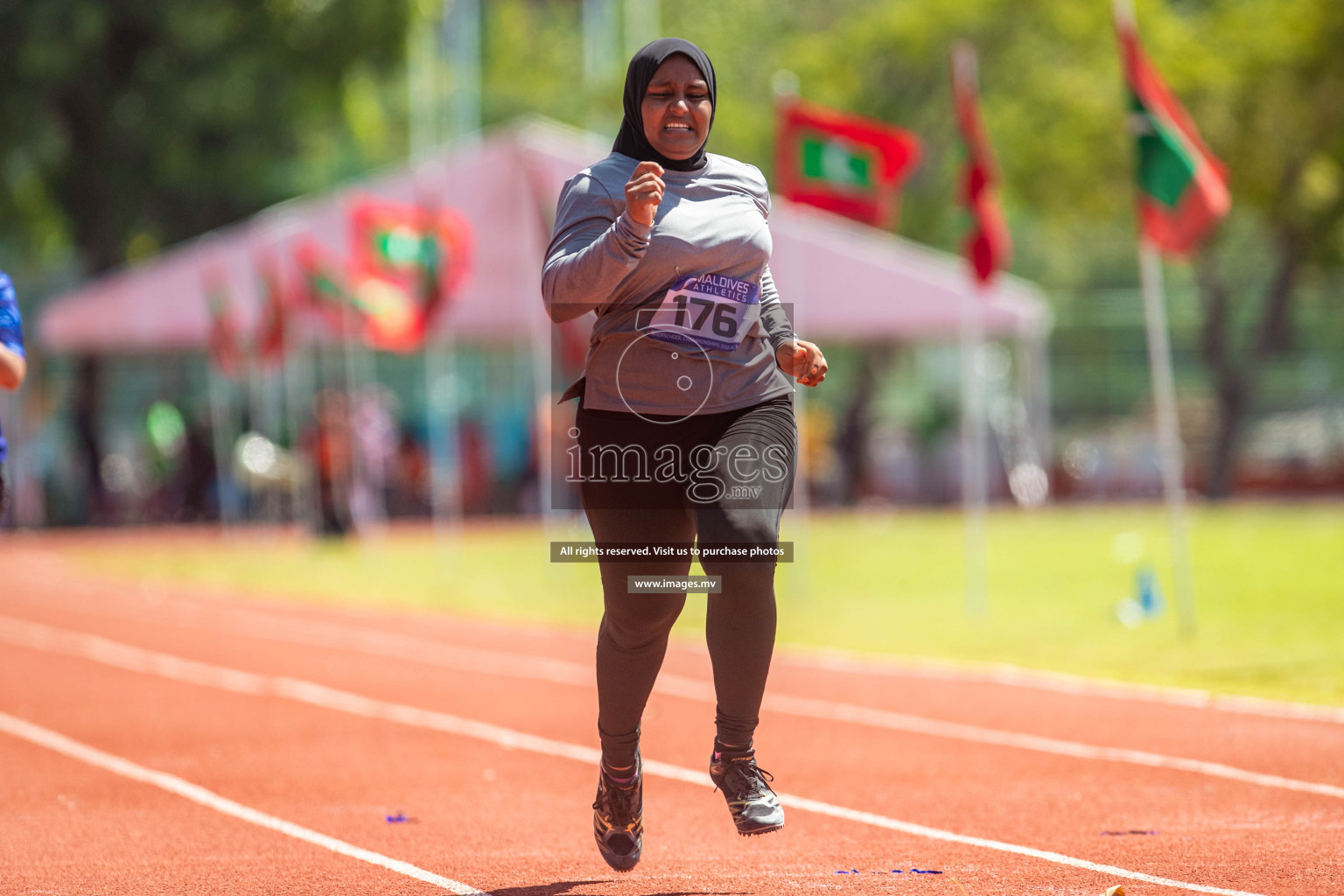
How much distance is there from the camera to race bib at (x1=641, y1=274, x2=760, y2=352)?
185 inches

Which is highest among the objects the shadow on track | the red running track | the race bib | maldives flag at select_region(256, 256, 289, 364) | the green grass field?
maldives flag at select_region(256, 256, 289, 364)

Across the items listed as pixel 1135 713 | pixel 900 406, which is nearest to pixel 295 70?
pixel 900 406

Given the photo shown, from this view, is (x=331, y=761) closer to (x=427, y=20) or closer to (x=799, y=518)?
(x=799, y=518)

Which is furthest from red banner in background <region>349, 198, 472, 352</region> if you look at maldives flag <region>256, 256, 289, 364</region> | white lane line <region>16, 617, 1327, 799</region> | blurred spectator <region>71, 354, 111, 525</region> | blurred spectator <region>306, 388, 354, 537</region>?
blurred spectator <region>71, 354, 111, 525</region>

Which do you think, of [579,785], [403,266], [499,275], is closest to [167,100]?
[499,275]

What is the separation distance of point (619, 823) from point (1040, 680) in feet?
18.9

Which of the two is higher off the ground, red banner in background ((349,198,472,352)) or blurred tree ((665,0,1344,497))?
blurred tree ((665,0,1344,497))

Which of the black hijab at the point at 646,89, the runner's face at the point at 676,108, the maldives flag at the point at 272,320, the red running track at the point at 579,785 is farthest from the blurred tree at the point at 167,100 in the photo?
the runner's face at the point at 676,108

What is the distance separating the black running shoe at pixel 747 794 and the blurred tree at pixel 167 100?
28.5 m

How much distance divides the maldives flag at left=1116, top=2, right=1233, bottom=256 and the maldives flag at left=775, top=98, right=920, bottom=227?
9.83ft

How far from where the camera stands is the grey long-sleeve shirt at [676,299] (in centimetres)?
467

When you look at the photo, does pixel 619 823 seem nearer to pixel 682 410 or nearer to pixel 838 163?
pixel 682 410

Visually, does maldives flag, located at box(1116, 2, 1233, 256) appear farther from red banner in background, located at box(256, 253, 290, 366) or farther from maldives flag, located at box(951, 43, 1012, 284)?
red banner in background, located at box(256, 253, 290, 366)

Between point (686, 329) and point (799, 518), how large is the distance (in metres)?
17.3
